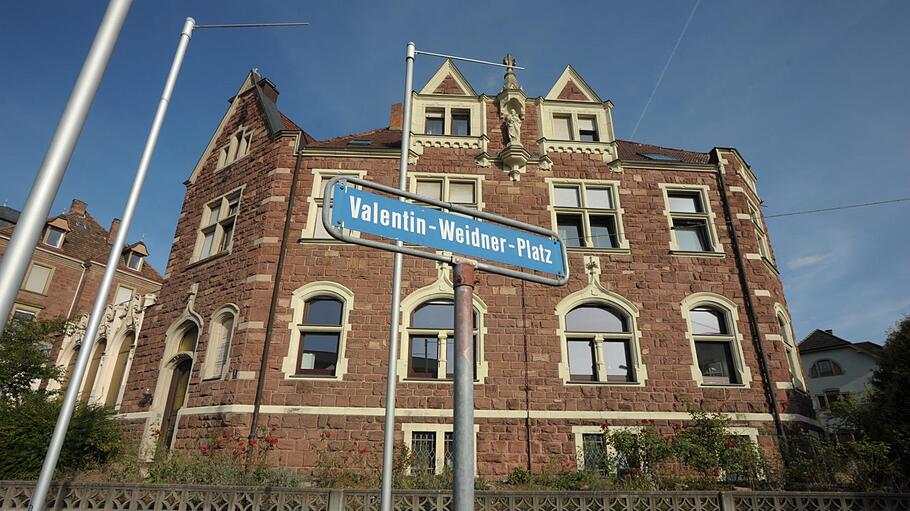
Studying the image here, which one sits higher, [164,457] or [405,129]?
[405,129]

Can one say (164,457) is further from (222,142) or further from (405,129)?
(222,142)

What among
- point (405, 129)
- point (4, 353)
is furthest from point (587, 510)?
point (4, 353)

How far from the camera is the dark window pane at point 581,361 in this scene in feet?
42.9

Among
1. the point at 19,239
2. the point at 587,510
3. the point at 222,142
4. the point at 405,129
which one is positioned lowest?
the point at 587,510

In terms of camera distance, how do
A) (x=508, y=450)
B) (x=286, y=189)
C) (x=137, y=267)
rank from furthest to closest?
(x=137, y=267) → (x=286, y=189) → (x=508, y=450)

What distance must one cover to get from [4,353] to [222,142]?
32.1 feet

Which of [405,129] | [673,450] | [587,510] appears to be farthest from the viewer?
[673,450]

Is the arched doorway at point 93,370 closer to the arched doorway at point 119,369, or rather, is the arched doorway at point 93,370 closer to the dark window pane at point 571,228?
the arched doorway at point 119,369

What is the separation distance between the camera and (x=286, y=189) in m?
15.1

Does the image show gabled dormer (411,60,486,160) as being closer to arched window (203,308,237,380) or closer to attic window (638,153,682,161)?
attic window (638,153,682,161)

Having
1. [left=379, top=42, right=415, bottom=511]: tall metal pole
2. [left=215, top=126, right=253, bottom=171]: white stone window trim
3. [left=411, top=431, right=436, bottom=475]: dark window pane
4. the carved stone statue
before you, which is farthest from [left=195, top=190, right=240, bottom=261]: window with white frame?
[left=379, top=42, right=415, bottom=511]: tall metal pole

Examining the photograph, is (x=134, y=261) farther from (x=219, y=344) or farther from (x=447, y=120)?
(x=447, y=120)

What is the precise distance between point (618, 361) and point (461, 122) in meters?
9.22

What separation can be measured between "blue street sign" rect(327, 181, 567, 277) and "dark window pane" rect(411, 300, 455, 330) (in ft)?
33.7
